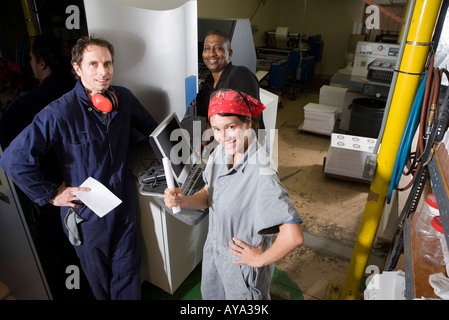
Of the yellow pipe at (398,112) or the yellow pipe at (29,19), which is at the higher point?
the yellow pipe at (29,19)

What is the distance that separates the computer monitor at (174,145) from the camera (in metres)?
1.30

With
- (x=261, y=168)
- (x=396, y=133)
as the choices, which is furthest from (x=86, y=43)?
(x=396, y=133)

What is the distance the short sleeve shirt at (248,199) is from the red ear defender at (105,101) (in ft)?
1.75


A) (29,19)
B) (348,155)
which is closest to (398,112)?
(348,155)

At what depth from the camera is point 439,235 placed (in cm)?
124

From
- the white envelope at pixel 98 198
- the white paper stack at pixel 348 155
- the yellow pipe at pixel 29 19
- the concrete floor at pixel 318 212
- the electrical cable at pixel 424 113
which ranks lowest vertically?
the concrete floor at pixel 318 212

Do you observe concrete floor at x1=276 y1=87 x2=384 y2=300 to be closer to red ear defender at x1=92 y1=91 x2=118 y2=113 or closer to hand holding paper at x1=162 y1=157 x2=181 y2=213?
hand holding paper at x1=162 y1=157 x2=181 y2=213

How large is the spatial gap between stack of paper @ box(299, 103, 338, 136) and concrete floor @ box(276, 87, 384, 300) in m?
0.14

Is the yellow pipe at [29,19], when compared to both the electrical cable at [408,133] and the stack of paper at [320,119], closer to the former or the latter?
the electrical cable at [408,133]

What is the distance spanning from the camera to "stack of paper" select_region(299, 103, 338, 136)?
409 centimetres

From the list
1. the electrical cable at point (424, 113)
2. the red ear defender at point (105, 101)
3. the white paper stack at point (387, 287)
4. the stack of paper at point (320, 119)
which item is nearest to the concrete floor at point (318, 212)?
the stack of paper at point (320, 119)

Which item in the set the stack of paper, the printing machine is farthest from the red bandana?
the stack of paper

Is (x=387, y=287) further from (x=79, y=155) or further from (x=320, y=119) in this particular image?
(x=320, y=119)

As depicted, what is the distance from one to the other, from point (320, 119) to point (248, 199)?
3489mm
